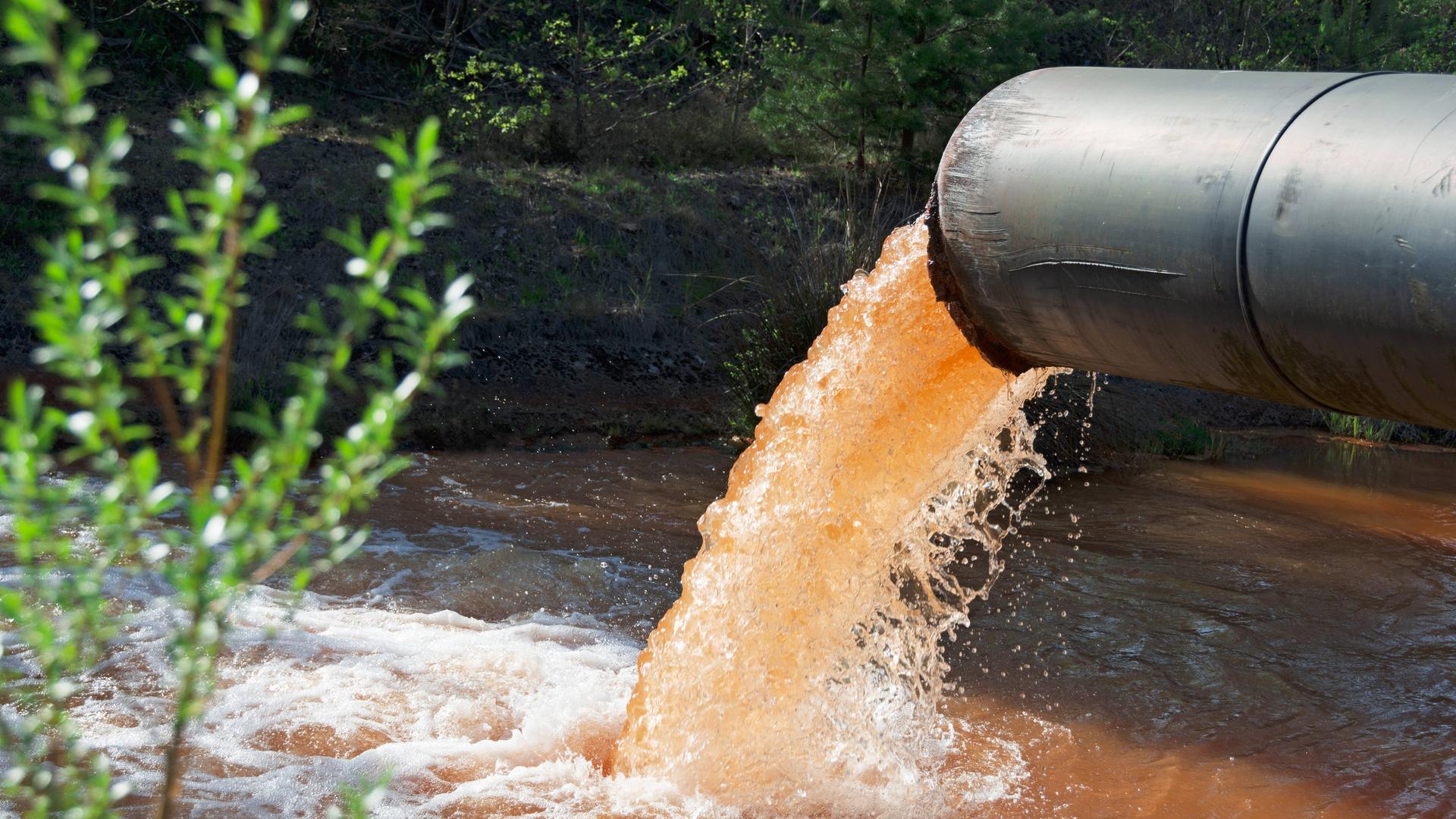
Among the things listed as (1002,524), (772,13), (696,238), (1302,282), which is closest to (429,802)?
(1302,282)

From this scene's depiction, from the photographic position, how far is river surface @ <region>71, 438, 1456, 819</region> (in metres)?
3.39

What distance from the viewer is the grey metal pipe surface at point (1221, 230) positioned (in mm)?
1894

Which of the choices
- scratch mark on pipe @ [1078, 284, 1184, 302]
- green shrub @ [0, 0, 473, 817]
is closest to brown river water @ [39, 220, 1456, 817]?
scratch mark on pipe @ [1078, 284, 1184, 302]

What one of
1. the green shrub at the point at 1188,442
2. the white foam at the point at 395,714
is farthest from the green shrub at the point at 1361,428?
the white foam at the point at 395,714

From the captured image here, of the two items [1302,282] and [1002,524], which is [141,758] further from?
[1002,524]

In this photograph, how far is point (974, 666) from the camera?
438 cm

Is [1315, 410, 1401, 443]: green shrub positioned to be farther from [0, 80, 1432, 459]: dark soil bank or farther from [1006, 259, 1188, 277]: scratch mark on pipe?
[1006, 259, 1188, 277]: scratch mark on pipe

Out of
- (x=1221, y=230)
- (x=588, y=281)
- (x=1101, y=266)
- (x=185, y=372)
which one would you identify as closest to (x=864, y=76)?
(x=588, y=281)

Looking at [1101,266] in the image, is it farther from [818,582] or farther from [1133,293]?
[818,582]

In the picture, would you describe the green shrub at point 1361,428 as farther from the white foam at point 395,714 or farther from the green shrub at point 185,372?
the green shrub at point 185,372

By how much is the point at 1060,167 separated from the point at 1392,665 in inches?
118

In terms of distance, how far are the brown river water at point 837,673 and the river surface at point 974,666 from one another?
14 mm

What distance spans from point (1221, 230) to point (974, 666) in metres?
2.56

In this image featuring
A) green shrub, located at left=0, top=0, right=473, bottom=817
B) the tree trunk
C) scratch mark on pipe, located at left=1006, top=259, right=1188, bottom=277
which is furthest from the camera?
the tree trunk
